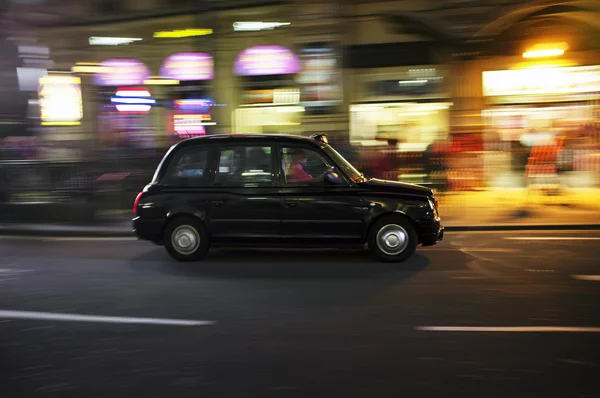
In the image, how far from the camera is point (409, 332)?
5.01 meters

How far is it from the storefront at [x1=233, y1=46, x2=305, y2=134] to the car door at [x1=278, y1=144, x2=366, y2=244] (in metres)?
8.83

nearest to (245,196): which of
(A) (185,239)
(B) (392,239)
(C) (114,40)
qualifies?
(A) (185,239)

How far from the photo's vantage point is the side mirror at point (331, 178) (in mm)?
7719

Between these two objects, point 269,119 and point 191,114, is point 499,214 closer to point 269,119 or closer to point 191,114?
point 269,119

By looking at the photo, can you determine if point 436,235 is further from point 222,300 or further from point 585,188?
point 585,188

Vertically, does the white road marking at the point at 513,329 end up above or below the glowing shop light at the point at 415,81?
below

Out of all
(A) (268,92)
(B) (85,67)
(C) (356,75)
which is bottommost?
(A) (268,92)

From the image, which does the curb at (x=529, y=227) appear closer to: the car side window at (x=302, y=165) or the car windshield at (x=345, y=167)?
the car windshield at (x=345, y=167)

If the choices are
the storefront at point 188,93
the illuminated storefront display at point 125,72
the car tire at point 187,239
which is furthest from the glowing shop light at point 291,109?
the car tire at point 187,239

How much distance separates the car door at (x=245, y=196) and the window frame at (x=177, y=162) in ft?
Answer: 0.29

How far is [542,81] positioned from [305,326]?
12.7 metres

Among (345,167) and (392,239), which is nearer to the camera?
(392,239)

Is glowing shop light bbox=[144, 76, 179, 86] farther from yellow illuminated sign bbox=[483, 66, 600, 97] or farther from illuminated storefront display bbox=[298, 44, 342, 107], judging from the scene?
yellow illuminated sign bbox=[483, 66, 600, 97]

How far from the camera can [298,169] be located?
7844mm
